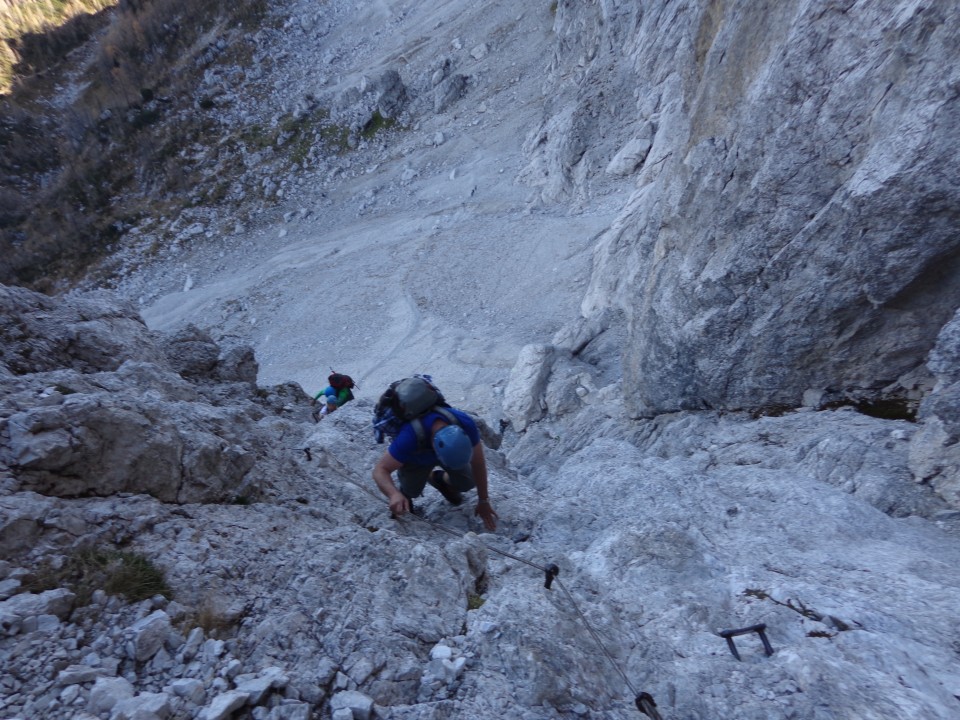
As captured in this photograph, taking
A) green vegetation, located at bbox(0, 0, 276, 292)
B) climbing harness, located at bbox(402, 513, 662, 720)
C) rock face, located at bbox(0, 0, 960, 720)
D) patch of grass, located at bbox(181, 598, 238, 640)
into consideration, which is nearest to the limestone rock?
rock face, located at bbox(0, 0, 960, 720)

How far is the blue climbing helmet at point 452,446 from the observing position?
200 inches

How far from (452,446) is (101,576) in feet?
8.90

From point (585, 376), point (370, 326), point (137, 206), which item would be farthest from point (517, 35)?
point (585, 376)

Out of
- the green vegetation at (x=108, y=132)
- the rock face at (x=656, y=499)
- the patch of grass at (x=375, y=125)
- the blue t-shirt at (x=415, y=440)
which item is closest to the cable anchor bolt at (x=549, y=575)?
the rock face at (x=656, y=499)

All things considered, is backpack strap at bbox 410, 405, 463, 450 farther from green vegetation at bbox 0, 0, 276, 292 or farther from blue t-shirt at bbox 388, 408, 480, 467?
green vegetation at bbox 0, 0, 276, 292

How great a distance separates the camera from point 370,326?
23469 mm

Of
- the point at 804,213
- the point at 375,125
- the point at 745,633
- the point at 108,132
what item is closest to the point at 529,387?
the point at 804,213

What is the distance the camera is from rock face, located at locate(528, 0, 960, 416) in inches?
213

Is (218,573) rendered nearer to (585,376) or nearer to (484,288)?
(585,376)

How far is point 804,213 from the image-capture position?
21.4 feet

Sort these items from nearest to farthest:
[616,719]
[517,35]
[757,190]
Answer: [616,719] < [757,190] < [517,35]

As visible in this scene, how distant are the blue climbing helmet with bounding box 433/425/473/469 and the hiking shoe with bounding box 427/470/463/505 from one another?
141 centimetres

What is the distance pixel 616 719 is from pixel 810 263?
5474 millimetres

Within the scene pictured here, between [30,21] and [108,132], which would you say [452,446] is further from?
[30,21]
